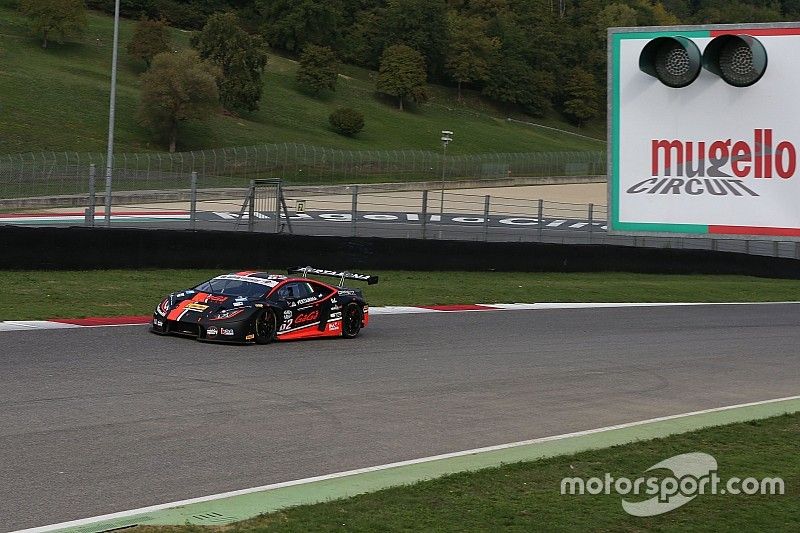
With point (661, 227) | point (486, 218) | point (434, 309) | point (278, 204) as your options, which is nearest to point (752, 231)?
point (661, 227)

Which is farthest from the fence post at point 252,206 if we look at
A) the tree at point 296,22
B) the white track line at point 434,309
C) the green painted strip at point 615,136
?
Result: the tree at point 296,22

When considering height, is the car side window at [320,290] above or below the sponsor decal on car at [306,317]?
above

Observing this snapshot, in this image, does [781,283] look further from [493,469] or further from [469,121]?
[469,121]

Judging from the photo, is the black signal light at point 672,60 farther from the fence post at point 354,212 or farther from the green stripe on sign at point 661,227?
the fence post at point 354,212

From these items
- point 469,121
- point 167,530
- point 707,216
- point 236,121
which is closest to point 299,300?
point 167,530

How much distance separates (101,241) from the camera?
2309cm

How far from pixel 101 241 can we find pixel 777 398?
13.8 metres

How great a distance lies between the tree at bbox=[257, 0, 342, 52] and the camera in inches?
4146

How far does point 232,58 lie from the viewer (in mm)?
83375

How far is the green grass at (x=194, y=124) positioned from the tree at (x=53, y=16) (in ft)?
4.24

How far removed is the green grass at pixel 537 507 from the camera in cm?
796

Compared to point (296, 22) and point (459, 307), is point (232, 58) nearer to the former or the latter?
point (296, 22)

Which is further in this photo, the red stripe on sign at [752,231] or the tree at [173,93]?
the tree at [173,93]

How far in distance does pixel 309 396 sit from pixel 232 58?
7305 centimetres
